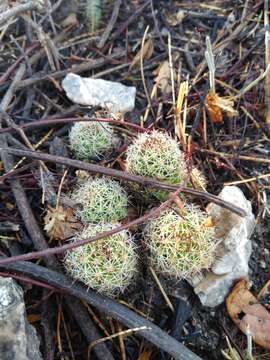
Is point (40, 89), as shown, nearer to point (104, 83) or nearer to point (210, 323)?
point (104, 83)

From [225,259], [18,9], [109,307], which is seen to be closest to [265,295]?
[225,259]

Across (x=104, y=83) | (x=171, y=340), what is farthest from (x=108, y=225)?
(x=104, y=83)

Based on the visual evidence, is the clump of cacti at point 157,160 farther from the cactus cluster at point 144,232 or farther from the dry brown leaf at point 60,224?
the dry brown leaf at point 60,224

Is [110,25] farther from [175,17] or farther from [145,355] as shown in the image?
[145,355]

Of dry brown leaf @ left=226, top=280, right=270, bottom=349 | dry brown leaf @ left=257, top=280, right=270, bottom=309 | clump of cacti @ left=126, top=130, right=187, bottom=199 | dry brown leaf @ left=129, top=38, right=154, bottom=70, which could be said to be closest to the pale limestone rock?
clump of cacti @ left=126, top=130, right=187, bottom=199

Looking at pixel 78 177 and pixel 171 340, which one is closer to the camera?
pixel 171 340

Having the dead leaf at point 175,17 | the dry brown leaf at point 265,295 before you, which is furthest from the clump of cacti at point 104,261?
the dead leaf at point 175,17
